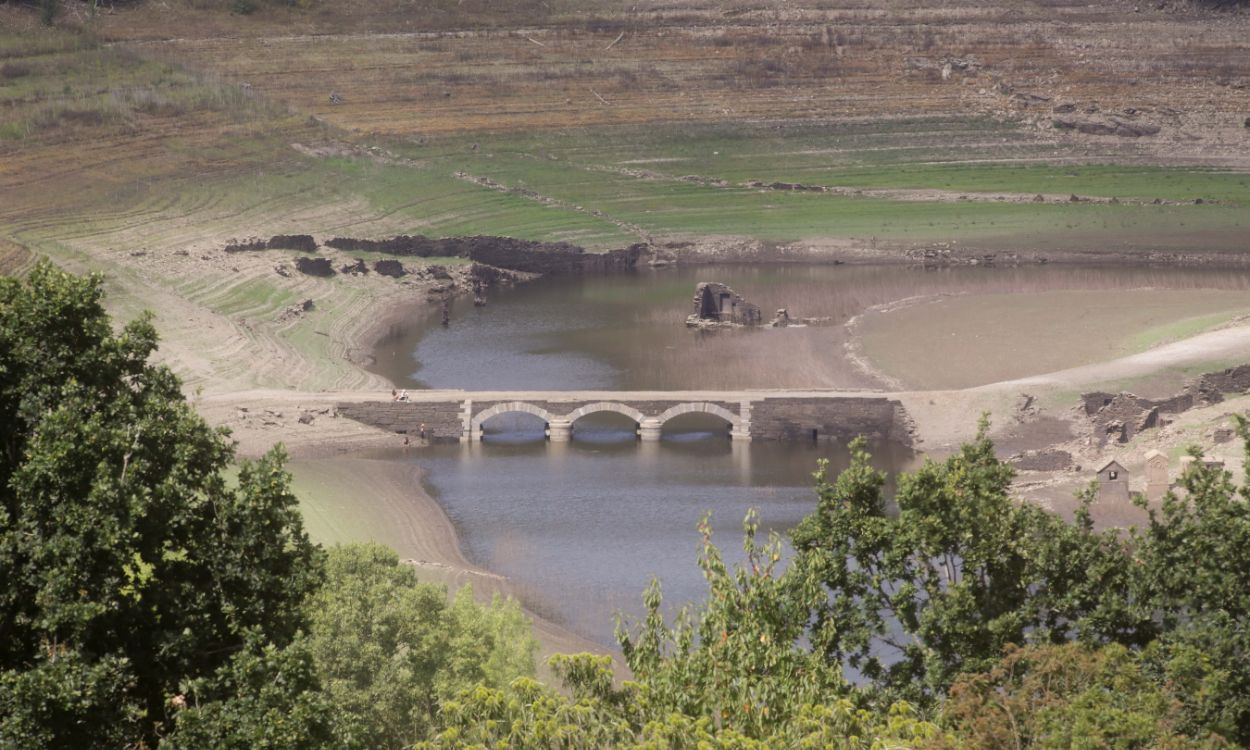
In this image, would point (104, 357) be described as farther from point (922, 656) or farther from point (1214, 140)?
point (1214, 140)

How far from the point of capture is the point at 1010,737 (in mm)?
24094

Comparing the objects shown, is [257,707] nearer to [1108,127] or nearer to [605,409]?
[605,409]

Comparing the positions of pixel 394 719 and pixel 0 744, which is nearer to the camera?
pixel 0 744

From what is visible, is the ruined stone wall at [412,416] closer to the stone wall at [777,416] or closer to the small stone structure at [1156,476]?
the stone wall at [777,416]

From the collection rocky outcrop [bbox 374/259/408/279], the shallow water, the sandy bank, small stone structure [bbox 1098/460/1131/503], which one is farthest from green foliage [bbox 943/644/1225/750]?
rocky outcrop [bbox 374/259/408/279]

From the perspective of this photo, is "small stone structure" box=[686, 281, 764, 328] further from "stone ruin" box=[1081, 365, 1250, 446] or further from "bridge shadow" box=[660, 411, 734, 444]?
"stone ruin" box=[1081, 365, 1250, 446]

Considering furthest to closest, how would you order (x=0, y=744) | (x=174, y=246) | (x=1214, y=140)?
(x=1214, y=140) < (x=174, y=246) < (x=0, y=744)

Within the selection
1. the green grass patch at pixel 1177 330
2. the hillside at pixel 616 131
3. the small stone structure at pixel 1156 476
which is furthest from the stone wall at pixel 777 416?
the hillside at pixel 616 131

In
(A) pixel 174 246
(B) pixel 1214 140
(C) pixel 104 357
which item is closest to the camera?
(C) pixel 104 357

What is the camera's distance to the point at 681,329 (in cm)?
10181

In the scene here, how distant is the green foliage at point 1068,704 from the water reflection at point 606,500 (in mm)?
20806

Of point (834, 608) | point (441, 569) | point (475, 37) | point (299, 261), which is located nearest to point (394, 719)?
point (834, 608)

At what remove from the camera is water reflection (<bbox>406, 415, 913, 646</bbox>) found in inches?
2114

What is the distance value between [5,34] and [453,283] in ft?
155
